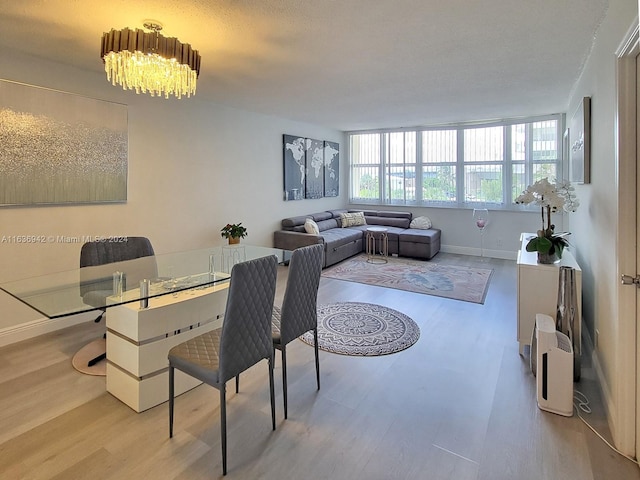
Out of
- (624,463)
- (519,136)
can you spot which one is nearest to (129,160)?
(624,463)

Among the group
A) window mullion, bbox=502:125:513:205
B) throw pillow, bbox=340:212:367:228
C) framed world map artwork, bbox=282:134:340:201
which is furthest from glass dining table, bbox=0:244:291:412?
window mullion, bbox=502:125:513:205

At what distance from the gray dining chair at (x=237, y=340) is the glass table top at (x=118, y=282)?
45 cm

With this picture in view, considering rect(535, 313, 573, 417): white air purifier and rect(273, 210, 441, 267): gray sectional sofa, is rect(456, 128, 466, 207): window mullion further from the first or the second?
→ rect(535, 313, 573, 417): white air purifier

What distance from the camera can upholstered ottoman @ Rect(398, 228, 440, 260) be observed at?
21.0ft

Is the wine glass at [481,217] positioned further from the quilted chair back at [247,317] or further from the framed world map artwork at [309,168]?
the quilted chair back at [247,317]

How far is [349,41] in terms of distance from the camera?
2.80 metres

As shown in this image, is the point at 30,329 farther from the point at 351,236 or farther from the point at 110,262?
the point at 351,236

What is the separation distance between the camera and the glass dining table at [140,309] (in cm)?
209

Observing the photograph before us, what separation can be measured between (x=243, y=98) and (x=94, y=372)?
11.3 ft

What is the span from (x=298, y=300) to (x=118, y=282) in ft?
3.92

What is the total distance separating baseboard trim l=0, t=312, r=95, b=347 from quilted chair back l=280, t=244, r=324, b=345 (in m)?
2.51

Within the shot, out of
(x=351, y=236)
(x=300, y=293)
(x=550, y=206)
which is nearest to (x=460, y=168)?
(x=351, y=236)

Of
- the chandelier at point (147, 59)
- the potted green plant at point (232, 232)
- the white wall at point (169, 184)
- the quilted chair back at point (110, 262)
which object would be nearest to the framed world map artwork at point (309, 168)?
the white wall at point (169, 184)

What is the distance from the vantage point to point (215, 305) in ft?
8.58
